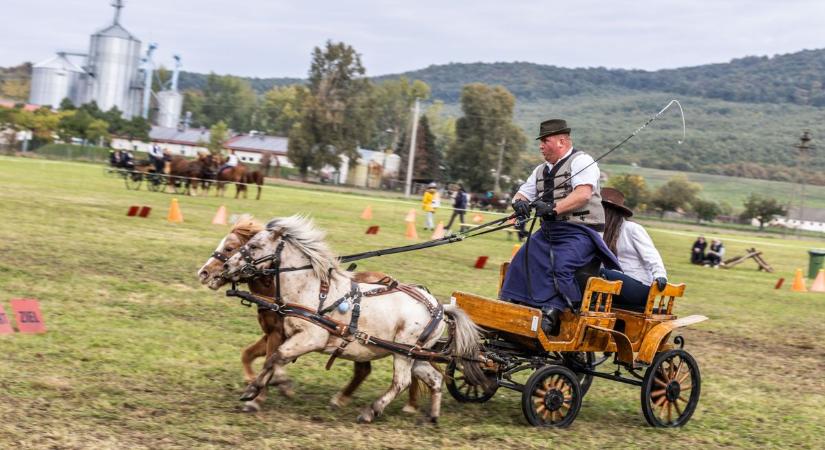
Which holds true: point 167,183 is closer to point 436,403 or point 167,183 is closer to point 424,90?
point 436,403

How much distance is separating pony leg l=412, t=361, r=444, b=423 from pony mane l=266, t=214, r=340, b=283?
110cm

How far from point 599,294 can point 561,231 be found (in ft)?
2.20

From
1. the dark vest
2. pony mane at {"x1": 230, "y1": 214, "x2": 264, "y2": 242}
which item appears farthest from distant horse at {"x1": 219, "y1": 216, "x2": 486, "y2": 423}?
the dark vest

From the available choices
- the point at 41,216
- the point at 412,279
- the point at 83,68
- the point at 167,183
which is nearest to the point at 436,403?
the point at 412,279

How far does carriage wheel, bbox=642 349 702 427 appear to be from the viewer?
8.77 metres

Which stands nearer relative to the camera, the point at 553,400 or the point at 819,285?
the point at 553,400

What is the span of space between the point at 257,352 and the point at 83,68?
131838 millimetres

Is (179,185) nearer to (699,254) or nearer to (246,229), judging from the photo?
(699,254)

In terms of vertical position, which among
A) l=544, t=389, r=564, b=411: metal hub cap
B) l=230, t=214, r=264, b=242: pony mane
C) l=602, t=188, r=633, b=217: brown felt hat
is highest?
l=602, t=188, r=633, b=217: brown felt hat

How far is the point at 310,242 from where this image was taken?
7930mm

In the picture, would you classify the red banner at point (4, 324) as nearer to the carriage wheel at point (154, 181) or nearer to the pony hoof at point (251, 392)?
the pony hoof at point (251, 392)

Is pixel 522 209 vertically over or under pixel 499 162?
under

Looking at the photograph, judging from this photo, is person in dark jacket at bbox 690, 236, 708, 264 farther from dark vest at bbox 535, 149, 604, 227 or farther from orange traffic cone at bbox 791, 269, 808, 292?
dark vest at bbox 535, 149, 604, 227

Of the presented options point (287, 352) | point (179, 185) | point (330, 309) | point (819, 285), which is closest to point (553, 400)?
point (330, 309)
